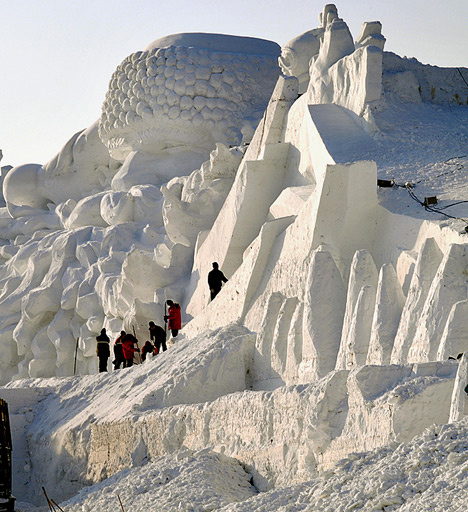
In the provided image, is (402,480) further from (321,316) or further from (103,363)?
(103,363)

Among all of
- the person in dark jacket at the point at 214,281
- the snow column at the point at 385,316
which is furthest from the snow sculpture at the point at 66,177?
the snow column at the point at 385,316

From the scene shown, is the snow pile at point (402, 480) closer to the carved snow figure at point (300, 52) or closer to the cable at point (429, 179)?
the cable at point (429, 179)

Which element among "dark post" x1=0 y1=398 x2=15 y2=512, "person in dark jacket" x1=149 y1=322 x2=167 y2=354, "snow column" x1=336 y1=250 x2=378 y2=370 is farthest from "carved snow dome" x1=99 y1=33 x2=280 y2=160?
"snow column" x1=336 y1=250 x2=378 y2=370

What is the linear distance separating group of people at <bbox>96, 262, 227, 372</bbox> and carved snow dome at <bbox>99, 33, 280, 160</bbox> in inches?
193

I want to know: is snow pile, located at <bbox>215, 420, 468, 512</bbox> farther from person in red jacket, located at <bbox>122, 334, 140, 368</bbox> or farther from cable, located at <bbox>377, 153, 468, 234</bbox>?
person in red jacket, located at <bbox>122, 334, 140, 368</bbox>

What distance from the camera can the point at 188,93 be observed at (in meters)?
18.0

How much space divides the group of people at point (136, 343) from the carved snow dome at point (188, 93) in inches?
192

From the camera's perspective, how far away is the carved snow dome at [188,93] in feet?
58.9

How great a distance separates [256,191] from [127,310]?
3.31 m

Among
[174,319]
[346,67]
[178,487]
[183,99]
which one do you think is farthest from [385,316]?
[183,99]

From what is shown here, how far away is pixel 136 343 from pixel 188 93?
569 centimetres

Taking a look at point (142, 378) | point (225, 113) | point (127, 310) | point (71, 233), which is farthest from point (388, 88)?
point (71, 233)

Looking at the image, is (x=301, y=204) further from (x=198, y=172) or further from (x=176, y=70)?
(x=176, y=70)

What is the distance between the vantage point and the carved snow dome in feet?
58.9
